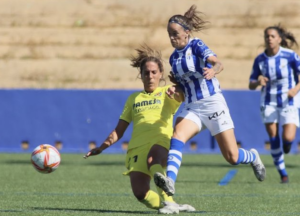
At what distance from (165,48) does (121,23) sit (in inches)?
88.2

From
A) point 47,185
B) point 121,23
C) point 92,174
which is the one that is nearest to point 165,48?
point 121,23

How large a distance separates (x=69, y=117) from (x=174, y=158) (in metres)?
11.1

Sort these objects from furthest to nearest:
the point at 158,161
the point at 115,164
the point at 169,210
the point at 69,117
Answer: the point at 69,117 < the point at 115,164 < the point at 158,161 < the point at 169,210

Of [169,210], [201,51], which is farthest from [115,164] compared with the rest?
[169,210]

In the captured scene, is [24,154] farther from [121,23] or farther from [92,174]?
[121,23]

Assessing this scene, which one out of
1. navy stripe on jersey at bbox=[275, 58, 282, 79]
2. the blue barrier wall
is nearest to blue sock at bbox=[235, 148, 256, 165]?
navy stripe on jersey at bbox=[275, 58, 282, 79]

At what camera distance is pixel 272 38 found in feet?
36.4

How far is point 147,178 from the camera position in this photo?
7.46 meters

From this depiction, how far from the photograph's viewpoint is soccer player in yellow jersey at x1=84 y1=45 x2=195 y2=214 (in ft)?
23.9

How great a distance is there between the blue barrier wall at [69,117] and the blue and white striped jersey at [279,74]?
6373 mm

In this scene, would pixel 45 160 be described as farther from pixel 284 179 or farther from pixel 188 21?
pixel 284 179

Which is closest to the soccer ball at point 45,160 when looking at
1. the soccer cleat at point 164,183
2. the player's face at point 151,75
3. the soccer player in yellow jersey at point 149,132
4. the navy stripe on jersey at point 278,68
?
the soccer player in yellow jersey at point 149,132

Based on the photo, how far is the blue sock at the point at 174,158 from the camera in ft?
22.9

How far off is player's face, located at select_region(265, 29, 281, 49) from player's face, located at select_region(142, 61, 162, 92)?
12.3 feet
